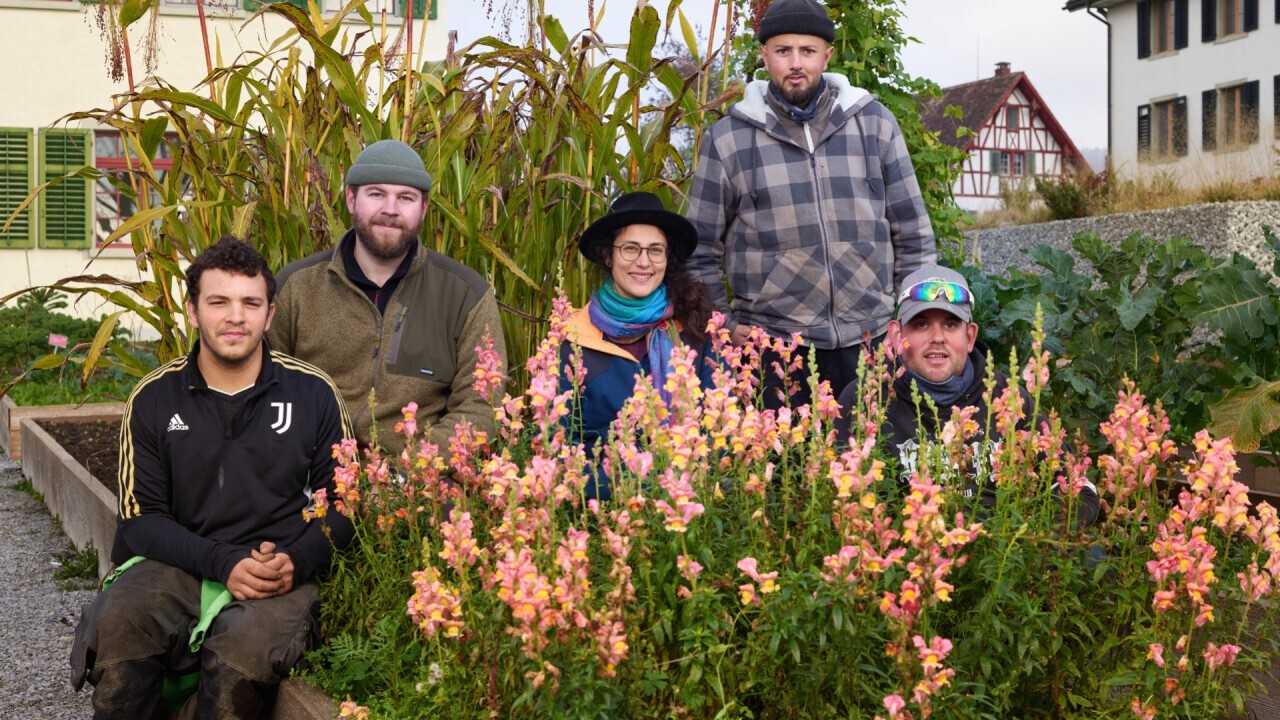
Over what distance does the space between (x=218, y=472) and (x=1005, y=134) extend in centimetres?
4240

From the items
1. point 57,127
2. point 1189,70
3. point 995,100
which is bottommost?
point 57,127

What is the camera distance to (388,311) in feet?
12.6

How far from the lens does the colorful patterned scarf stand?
151 inches

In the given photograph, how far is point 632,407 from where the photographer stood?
2311 millimetres

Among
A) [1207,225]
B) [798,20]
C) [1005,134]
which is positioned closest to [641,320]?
[798,20]

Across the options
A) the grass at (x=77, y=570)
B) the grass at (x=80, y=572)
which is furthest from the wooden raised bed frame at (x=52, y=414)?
the grass at (x=80, y=572)

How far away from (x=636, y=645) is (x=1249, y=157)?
16602mm

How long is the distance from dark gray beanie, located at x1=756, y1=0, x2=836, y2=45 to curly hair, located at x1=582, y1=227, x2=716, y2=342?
0.79 m

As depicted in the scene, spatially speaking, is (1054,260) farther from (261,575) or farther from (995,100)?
(995,100)

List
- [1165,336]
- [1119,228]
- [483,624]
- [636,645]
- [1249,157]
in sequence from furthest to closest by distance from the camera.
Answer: [1249,157]
[1119,228]
[1165,336]
[483,624]
[636,645]

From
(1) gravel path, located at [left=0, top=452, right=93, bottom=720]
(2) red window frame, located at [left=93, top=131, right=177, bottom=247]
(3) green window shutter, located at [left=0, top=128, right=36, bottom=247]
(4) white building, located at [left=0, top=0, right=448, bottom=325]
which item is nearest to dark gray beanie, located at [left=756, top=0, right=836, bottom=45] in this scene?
(1) gravel path, located at [left=0, top=452, right=93, bottom=720]

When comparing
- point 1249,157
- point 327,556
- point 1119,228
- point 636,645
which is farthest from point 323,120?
point 1249,157

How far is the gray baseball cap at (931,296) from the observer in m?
3.25

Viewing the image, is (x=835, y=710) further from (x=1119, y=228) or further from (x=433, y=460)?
(x=1119, y=228)
